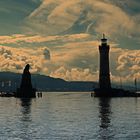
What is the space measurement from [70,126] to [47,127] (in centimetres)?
476

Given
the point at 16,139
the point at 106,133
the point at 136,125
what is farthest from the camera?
the point at 136,125

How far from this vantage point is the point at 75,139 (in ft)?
231

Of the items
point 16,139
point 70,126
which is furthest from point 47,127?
point 16,139

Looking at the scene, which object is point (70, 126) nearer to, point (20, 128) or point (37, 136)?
point (20, 128)

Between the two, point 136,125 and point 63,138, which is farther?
point 136,125

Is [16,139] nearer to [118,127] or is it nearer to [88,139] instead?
[88,139]

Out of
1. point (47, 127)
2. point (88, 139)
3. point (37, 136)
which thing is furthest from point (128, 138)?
point (47, 127)

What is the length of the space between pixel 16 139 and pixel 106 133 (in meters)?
16.7

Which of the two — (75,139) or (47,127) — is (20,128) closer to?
(47,127)

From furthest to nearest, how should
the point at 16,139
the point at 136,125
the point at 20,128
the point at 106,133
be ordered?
the point at 136,125 → the point at 20,128 → the point at 106,133 → the point at 16,139

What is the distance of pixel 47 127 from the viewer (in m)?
87.6

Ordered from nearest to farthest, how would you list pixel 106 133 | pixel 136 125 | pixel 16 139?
pixel 16 139
pixel 106 133
pixel 136 125

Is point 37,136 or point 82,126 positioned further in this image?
point 82,126

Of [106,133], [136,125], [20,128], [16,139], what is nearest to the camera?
[16,139]
